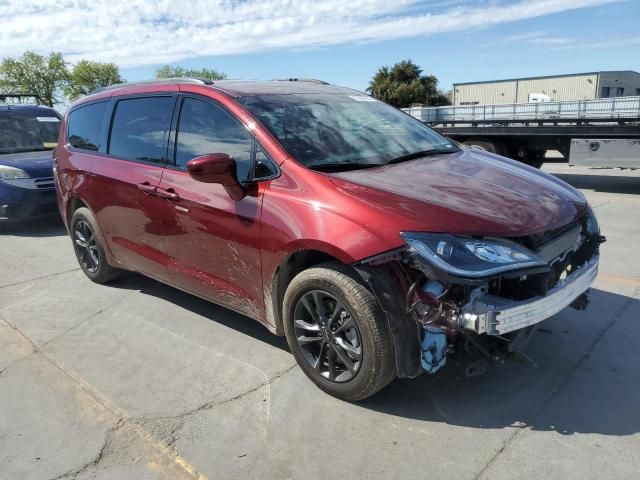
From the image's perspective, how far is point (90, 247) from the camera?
5.31 metres

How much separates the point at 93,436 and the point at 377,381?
157 centimetres

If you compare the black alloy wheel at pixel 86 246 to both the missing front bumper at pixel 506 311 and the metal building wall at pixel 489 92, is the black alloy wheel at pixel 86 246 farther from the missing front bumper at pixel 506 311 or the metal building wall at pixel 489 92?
the metal building wall at pixel 489 92

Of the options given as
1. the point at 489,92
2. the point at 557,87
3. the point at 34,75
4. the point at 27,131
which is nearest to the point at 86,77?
the point at 34,75

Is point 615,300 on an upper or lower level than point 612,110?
lower

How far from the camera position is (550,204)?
3150 millimetres

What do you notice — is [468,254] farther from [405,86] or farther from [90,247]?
[405,86]

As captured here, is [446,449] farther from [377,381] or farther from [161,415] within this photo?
[161,415]

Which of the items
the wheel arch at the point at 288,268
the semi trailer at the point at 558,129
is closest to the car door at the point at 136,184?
the wheel arch at the point at 288,268

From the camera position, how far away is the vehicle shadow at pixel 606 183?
10.1 metres

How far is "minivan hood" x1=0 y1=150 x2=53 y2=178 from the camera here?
7887mm

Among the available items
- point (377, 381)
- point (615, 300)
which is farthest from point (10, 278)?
point (615, 300)

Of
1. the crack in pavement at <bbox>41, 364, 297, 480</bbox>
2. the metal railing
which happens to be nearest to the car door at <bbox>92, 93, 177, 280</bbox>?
the crack in pavement at <bbox>41, 364, 297, 480</bbox>

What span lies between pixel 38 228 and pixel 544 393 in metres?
7.95

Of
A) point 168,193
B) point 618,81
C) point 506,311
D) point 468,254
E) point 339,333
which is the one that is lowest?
point 339,333
